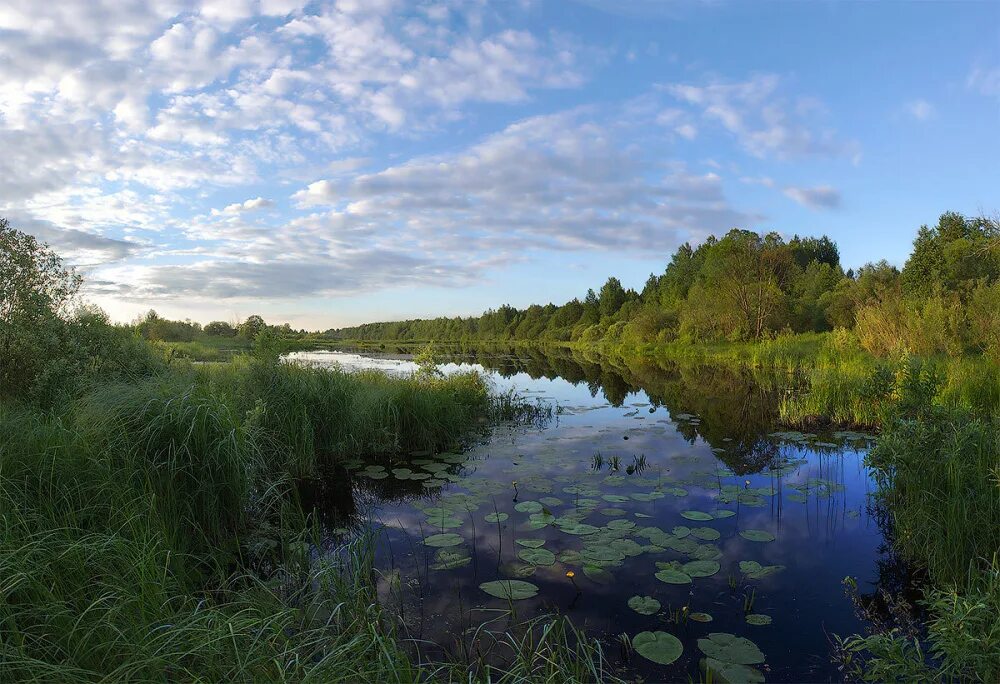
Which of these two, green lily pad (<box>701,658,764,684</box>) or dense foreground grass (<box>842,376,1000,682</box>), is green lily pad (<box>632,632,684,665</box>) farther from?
dense foreground grass (<box>842,376,1000,682</box>)

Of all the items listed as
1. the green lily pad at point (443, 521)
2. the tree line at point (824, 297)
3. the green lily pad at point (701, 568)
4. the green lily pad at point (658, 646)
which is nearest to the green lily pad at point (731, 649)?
the green lily pad at point (658, 646)

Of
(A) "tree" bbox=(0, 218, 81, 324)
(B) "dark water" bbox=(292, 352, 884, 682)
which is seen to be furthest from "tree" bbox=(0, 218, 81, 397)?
(B) "dark water" bbox=(292, 352, 884, 682)

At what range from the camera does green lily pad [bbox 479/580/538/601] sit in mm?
4695

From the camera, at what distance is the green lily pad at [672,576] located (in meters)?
4.90

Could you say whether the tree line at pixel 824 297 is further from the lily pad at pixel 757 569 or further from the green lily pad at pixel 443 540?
the green lily pad at pixel 443 540

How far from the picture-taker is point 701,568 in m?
5.15

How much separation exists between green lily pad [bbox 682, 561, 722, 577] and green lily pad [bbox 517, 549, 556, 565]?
1.35 metres

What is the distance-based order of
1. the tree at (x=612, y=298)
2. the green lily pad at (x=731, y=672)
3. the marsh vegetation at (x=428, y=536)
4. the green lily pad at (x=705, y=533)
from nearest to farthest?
1. the marsh vegetation at (x=428, y=536)
2. the green lily pad at (x=731, y=672)
3. the green lily pad at (x=705, y=533)
4. the tree at (x=612, y=298)

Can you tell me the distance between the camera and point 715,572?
5.11m

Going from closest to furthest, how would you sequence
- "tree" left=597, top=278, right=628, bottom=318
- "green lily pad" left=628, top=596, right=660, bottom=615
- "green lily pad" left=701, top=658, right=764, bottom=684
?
"green lily pad" left=701, top=658, right=764, bottom=684 < "green lily pad" left=628, top=596, right=660, bottom=615 < "tree" left=597, top=278, right=628, bottom=318

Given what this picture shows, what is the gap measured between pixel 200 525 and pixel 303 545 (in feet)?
3.67

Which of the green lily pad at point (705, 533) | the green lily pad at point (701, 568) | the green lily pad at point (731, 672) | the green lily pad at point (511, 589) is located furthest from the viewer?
the green lily pad at point (705, 533)

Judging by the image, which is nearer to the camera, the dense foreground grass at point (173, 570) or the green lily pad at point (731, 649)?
the dense foreground grass at point (173, 570)

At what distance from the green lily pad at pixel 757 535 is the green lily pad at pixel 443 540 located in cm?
342
